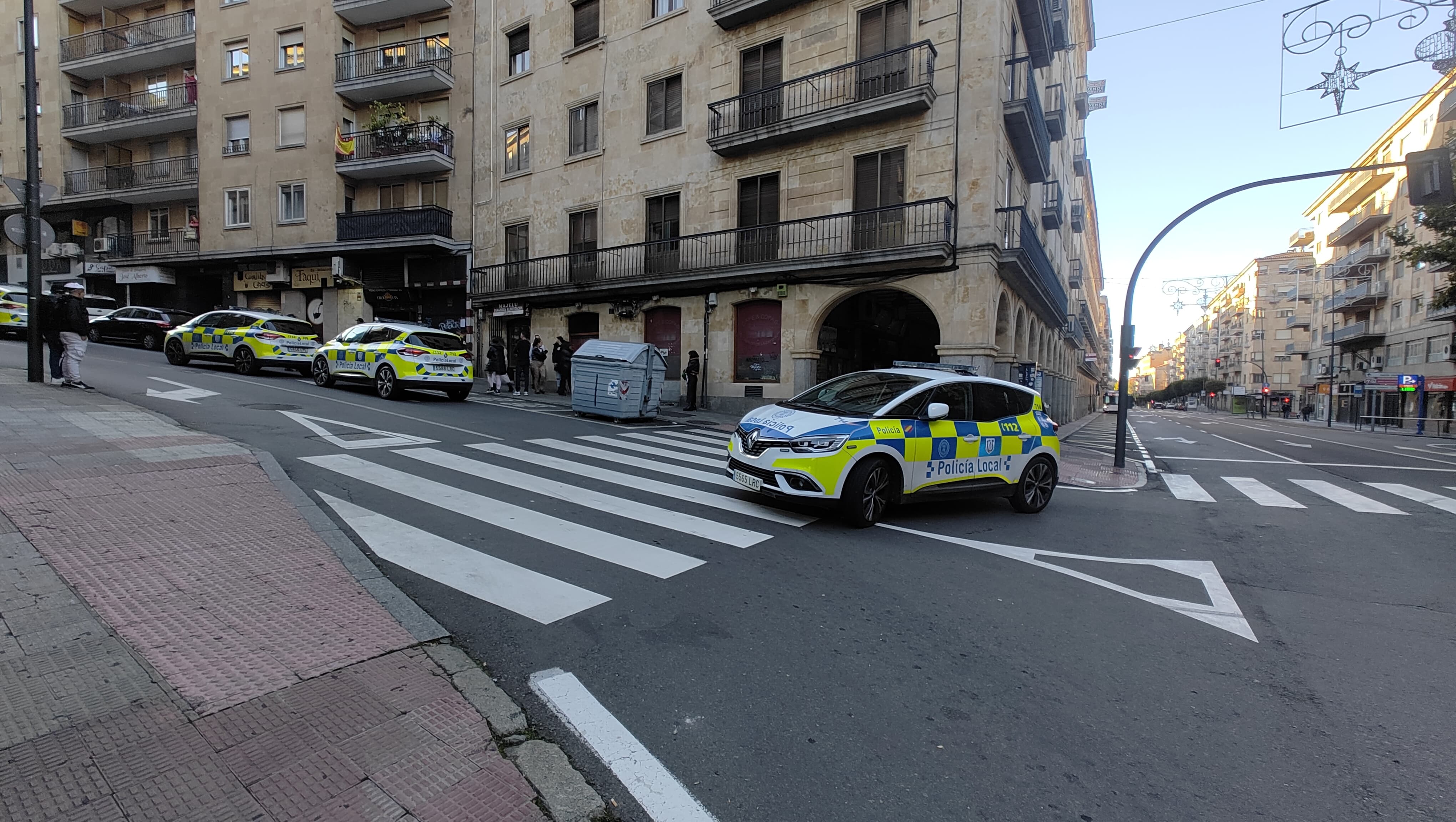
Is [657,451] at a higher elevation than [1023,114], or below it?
below

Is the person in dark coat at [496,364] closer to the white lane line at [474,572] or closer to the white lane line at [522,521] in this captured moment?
the white lane line at [522,521]

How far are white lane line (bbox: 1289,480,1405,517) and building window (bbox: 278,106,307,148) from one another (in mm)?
31849

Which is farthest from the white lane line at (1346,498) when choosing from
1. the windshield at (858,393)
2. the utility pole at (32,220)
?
the utility pole at (32,220)

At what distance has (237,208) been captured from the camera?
26.6 m

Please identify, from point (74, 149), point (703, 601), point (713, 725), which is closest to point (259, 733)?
point (713, 725)

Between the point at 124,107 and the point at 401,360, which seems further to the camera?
the point at 124,107

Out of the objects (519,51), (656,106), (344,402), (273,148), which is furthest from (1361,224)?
(273,148)

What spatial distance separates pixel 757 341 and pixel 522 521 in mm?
13295

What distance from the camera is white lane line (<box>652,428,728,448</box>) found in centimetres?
1193

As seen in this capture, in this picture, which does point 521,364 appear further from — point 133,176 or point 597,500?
point 133,176

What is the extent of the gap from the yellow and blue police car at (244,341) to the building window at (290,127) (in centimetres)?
1157

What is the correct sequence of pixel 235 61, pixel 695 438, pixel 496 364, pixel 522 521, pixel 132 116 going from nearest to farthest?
pixel 522 521, pixel 695 438, pixel 496 364, pixel 235 61, pixel 132 116

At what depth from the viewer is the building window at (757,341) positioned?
60.2 ft

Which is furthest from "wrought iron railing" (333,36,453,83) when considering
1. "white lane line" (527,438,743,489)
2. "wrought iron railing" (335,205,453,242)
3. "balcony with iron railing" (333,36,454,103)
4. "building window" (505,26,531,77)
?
"white lane line" (527,438,743,489)
